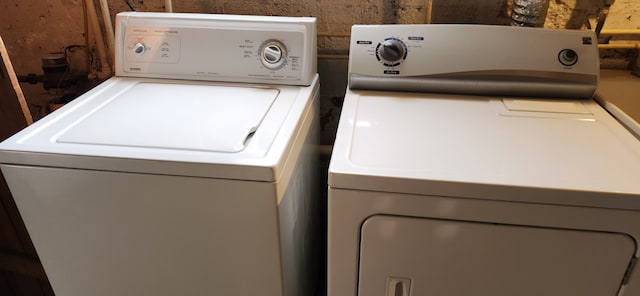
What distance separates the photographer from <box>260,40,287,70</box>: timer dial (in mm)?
1336

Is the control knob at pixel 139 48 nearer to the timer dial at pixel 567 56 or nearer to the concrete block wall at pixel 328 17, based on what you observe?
the concrete block wall at pixel 328 17

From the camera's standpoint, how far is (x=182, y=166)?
95 centimetres

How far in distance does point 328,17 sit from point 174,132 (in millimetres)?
741

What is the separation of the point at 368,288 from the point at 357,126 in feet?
1.21

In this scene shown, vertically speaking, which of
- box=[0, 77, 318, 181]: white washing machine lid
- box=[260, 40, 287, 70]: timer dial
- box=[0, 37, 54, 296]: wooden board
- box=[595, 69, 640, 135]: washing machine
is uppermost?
box=[260, 40, 287, 70]: timer dial

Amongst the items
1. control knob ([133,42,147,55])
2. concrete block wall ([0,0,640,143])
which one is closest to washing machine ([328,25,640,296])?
concrete block wall ([0,0,640,143])

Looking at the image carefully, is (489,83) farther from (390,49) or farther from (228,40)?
(228,40)

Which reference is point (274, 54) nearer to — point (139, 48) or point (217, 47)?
point (217, 47)

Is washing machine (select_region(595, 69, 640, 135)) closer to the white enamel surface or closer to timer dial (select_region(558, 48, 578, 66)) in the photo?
timer dial (select_region(558, 48, 578, 66))

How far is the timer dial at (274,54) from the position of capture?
1.34 m

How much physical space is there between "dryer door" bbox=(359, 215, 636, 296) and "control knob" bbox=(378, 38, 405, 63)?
0.55m

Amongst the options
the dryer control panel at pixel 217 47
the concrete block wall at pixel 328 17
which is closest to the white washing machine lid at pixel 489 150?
the dryer control panel at pixel 217 47

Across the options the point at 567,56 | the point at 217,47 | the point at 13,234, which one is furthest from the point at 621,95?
the point at 13,234

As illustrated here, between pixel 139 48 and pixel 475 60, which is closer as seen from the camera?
pixel 475 60
